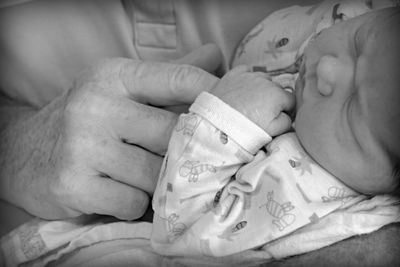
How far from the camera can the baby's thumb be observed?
102 cm

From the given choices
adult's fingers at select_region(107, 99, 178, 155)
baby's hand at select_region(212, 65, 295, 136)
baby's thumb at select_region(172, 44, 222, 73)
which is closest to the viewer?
baby's hand at select_region(212, 65, 295, 136)

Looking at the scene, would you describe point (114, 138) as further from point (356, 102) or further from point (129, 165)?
point (356, 102)

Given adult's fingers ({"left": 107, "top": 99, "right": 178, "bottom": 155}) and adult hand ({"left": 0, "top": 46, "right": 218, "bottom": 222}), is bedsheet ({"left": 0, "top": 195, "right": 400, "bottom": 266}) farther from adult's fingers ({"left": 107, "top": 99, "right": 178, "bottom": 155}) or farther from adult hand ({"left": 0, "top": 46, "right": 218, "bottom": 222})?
adult's fingers ({"left": 107, "top": 99, "right": 178, "bottom": 155})

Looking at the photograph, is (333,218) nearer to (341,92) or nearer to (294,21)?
(341,92)

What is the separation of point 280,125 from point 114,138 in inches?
14.0

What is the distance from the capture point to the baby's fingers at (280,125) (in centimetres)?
76

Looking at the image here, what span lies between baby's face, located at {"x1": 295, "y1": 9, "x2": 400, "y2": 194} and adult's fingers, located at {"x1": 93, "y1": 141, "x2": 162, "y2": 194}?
317 millimetres

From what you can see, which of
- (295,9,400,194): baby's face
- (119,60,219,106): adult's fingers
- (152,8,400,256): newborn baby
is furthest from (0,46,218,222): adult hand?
(295,9,400,194): baby's face

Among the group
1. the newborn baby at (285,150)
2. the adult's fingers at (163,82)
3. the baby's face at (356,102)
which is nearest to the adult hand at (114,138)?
the adult's fingers at (163,82)

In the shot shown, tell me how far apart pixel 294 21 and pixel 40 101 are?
0.76 meters

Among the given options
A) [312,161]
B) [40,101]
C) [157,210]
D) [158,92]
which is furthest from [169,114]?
[40,101]

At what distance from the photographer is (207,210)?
76cm

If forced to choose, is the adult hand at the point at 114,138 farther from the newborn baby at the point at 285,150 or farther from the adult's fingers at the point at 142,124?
the newborn baby at the point at 285,150

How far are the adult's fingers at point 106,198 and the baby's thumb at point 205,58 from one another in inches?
13.2
